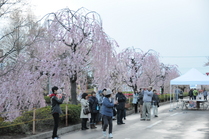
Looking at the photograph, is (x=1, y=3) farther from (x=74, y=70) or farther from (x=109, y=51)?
(x=109, y=51)

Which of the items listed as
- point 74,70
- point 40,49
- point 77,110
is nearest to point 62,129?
point 77,110

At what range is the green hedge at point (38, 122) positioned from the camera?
37.3 ft

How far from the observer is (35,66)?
16.4m

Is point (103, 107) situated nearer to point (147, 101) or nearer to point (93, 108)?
point (93, 108)

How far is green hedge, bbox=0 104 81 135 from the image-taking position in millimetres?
11359

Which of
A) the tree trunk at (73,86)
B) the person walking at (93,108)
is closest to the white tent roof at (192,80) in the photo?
the tree trunk at (73,86)

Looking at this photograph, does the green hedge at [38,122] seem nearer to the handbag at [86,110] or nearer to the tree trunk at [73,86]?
the handbag at [86,110]

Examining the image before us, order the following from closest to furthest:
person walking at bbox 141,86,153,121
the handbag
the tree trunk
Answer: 1. the handbag
2. the tree trunk
3. person walking at bbox 141,86,153,121

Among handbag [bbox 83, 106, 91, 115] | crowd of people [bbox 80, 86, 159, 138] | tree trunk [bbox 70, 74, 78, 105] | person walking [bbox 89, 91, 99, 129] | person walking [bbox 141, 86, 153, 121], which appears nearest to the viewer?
crowd of people [bbox 80, 86, 159, 138]

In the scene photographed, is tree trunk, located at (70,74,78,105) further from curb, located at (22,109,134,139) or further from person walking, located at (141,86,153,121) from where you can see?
person walking, located at (141,86,153,121)

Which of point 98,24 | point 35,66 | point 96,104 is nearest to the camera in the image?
point 96,104

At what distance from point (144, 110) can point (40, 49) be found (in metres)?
6.51

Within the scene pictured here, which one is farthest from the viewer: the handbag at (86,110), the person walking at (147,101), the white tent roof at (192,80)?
the white tent roof at (192,80)

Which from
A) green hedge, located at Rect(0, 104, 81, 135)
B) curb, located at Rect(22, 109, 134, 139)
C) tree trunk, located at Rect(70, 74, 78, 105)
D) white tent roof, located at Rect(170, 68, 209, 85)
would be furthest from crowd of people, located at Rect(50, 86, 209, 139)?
white tent roof, located at Rect(170, 68, 209, 85)
